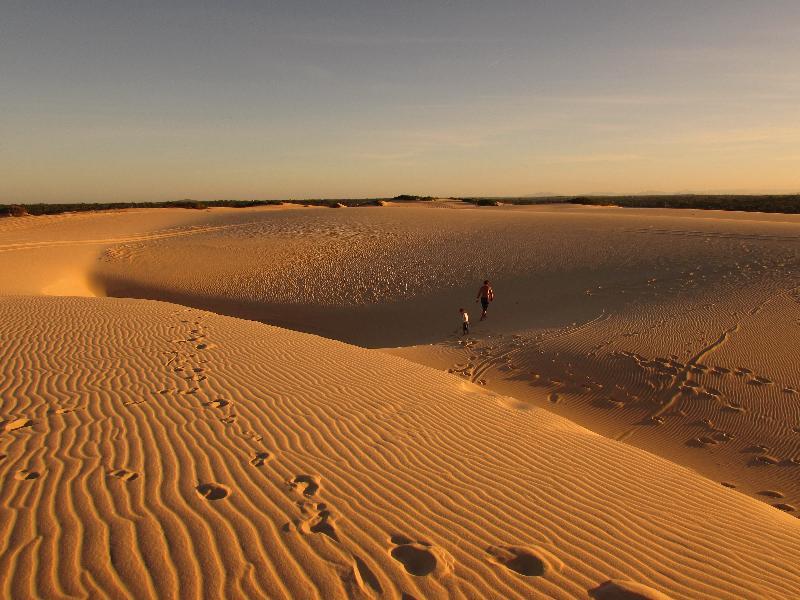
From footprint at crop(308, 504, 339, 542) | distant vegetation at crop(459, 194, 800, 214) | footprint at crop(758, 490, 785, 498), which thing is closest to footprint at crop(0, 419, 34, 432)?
footprint at crop(308, 504, 339, 542)

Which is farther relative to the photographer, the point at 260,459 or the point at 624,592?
the point at 260,459

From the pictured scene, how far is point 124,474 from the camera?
13.6ft

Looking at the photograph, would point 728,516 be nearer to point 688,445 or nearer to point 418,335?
point 688,445

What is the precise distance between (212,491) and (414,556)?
182 cm

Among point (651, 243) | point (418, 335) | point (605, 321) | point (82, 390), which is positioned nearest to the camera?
point (82, 390)

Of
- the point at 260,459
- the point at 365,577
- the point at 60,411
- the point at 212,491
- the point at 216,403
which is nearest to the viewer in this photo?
the point at 365,577

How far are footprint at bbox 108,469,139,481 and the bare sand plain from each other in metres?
0.02

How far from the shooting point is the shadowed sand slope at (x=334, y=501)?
10.1 ft

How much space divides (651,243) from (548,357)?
44.2 ft

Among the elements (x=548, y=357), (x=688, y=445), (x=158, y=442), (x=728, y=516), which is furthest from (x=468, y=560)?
(x=548, y=357)

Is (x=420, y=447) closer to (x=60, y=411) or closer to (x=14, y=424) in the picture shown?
(x=60, y=411)

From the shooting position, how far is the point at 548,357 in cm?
1123

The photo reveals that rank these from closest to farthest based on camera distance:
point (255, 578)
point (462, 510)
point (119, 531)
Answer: point (255, 578) → point (119, 531) → point (462, 510)

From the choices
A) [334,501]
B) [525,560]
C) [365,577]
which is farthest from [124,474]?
[525,560]
